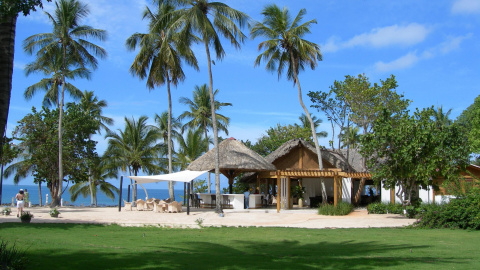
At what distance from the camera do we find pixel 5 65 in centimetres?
680

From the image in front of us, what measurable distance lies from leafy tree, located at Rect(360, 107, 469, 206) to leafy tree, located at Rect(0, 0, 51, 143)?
1510cm

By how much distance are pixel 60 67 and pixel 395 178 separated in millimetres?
23378

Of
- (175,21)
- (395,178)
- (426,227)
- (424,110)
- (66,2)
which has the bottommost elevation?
(426,227)

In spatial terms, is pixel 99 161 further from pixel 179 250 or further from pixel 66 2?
pixel 179 250

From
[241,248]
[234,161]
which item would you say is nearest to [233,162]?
[234,161]

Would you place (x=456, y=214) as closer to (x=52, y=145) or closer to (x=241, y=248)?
(x=241, y=248)

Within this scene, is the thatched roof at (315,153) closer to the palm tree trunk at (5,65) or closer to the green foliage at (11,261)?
the green foliage at (11,261)

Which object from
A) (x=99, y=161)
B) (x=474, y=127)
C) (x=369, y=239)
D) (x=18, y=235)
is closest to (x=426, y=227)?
(x=369, y=239)

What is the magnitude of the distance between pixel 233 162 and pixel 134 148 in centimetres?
1318

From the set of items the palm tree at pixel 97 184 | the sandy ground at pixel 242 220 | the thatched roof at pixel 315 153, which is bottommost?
the sandy ground at pixel 242 220

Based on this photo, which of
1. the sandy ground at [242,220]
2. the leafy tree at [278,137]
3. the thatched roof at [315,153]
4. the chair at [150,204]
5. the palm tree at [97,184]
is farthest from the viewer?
the leafy tree at [278,137]

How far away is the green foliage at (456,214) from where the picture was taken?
15.5m

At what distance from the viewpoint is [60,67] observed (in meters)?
31.7

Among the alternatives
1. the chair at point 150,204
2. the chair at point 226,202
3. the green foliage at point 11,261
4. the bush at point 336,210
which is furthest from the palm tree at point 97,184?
the green foliage at point 11,261
